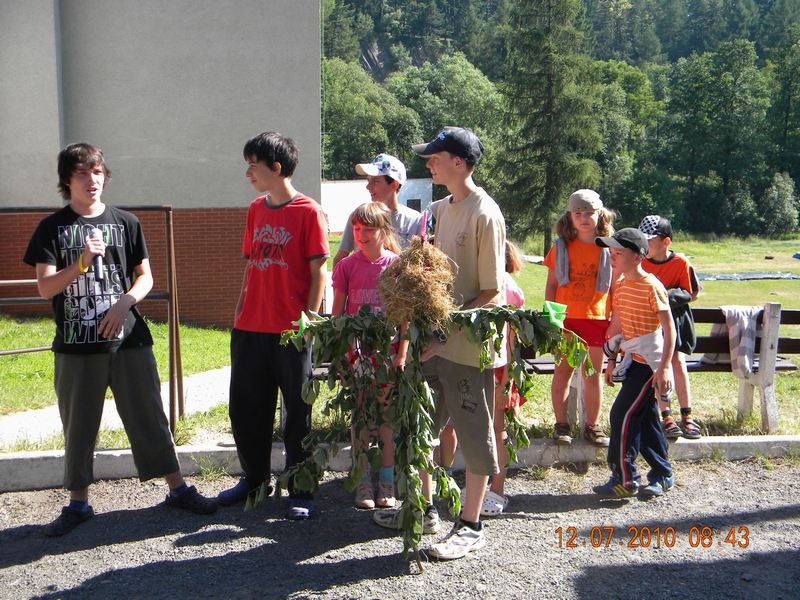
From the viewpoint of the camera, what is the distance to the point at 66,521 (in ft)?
12.8

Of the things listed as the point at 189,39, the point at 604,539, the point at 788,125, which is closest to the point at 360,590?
the point at 604,539

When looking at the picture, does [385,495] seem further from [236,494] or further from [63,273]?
[63,273]

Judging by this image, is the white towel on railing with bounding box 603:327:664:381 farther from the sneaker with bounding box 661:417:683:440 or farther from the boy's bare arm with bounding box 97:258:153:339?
the boy's bare arm with bounding box 97:258:153:339

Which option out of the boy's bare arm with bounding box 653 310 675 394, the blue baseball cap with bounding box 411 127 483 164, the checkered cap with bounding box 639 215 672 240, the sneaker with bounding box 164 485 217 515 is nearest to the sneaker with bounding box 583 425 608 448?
the boy's bare arm with bounding box 653 310 675 394

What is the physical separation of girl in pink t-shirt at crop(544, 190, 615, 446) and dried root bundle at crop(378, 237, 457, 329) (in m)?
1.69

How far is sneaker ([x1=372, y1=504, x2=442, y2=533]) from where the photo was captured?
3.83 metres

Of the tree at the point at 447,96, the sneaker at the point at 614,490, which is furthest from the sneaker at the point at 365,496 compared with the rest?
the tree at the point at 447,96

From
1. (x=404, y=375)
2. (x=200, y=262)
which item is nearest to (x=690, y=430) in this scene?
(x=404, y=375)

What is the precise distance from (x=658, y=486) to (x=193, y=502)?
2.67m

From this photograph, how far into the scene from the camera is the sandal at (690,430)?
5.09 metres

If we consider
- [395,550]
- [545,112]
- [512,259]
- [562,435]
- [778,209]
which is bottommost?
[395,550]

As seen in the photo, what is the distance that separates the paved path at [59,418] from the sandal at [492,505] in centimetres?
261

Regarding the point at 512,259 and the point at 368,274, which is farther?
the point at 512,259

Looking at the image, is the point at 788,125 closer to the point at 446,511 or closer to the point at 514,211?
the point at 514,211
